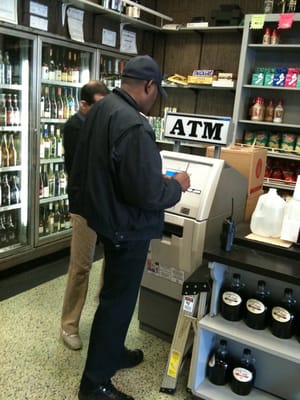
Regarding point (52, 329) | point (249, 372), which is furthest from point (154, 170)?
point (52, 329)

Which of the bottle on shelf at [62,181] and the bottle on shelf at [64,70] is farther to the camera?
the bottle on shelf at [62,181]

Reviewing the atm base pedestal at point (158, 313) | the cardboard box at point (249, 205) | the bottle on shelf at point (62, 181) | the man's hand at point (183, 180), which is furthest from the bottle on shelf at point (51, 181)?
the man's hand at point (183, 180)

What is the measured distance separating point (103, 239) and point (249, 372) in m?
1.00

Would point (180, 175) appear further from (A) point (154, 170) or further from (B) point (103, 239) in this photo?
(B) point (103, 239)

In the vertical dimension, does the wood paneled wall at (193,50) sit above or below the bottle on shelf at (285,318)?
above

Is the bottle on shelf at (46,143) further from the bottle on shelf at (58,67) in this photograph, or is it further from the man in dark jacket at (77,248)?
the man in dark jacket at (77,248)

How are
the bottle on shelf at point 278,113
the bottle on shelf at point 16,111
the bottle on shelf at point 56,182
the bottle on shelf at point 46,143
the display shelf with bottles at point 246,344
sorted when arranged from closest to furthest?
the display shelf with bottles at point 246,344
the bottle on shelf at point 16,111
the bottle on shelf at point 46,143
the bottle on shelf at point 56,182
the bottle on shelf at point 278,113

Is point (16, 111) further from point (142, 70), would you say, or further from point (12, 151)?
point (142, 70)

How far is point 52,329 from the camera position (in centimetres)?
263

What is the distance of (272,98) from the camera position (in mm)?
4258

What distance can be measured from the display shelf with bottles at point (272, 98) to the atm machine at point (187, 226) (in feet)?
5.77

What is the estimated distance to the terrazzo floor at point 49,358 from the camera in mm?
2100

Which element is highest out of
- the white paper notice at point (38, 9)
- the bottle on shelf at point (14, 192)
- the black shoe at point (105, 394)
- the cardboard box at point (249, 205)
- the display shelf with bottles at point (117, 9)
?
the display shelf with bottles at point (117, 9)

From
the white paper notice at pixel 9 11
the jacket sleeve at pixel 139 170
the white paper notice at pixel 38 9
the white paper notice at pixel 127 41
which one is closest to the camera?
the jacket sleeve at pixel 139 170
